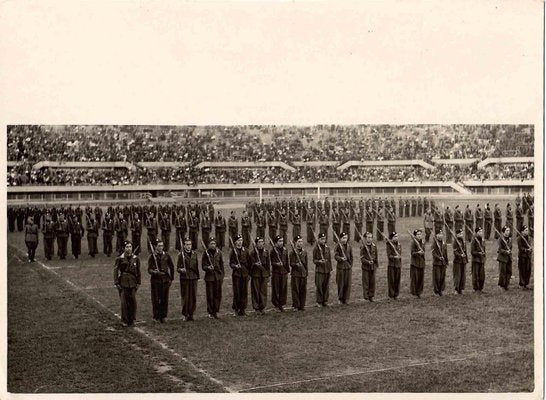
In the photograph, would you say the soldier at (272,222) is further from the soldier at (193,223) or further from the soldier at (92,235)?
the soldier at (92,235)

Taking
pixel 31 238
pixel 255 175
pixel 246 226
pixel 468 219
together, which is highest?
pixel 255 175

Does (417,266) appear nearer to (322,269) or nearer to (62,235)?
(322,269)

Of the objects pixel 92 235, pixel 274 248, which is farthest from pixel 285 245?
pixel 92 235

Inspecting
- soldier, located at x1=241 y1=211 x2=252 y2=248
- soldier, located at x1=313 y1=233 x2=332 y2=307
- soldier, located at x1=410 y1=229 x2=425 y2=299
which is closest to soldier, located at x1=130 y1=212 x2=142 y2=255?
soldier, located at x1=241 y1=211 x2=252 y2=248

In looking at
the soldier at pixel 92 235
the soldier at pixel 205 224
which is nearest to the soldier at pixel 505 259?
the soldier at pixel 205 224

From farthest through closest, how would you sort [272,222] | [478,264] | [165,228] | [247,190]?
[165,228], [478,264], [272,222], [247,190]

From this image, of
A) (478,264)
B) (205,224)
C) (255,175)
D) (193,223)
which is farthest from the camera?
(205,224)

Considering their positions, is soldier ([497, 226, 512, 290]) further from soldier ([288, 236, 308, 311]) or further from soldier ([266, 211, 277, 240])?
soldier ([266, 211, 277, 240])
